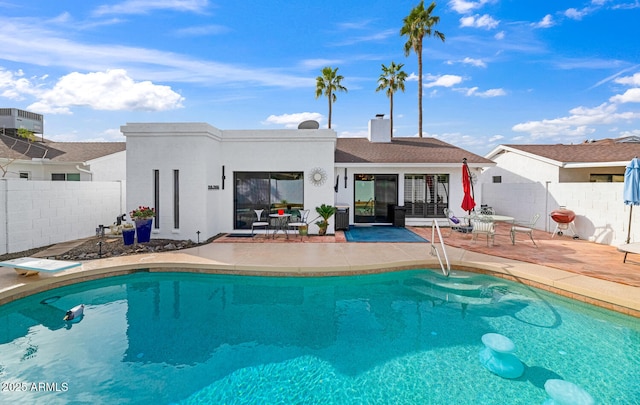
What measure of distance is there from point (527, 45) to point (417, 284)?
14679 mm

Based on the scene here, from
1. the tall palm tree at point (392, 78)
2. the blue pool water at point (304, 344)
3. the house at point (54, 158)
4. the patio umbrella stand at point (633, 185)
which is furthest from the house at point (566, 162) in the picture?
the house at point (54, 158)

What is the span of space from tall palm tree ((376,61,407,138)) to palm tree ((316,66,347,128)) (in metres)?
3.93

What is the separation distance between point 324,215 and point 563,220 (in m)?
9.29

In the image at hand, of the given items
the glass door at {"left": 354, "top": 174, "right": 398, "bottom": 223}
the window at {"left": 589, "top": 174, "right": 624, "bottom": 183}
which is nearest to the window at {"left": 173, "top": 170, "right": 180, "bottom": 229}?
A: the glass door at {"left": 354, "top": 174, "right": 398, "bottom": 223}

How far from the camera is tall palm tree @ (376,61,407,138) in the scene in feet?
92.9

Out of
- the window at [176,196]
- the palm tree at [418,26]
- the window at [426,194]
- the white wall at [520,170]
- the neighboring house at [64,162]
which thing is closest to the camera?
the window at [176,196]

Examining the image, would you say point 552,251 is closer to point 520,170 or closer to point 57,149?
point 520,170

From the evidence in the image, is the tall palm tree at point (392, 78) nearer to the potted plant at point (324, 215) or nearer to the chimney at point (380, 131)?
the chimney at point (380, 131)

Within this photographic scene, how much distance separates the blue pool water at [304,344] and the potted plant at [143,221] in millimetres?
2879

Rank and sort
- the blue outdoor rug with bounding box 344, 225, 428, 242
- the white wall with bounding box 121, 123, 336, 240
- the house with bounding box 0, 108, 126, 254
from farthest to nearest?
the blue outdoor rug with bounding box 344, 225, 428, 242 → the white wall with bounding box 121, 123, 336, 240 → the house with bounding box 0, 108, 126, 254

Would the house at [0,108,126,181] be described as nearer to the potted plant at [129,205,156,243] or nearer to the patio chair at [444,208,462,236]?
the potted plant at [129,205,156,243]

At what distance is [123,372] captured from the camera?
434cm

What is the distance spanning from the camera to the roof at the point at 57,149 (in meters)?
17.0

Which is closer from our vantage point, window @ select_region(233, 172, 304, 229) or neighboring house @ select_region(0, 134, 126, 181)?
window @ select_region(233, 172, 304, 229)
